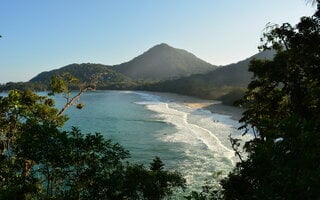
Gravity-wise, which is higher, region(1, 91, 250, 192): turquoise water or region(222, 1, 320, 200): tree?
region(222, 1, 320, 200): tree

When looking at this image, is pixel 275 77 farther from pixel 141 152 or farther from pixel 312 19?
pixel 141 152

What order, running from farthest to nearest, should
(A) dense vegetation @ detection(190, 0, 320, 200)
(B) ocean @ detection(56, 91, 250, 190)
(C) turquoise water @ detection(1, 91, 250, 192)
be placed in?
(C) turquoise water @ detection(1, 91, 250, 192) < (B) ocean @ detection(56, 91, 250, 190) < (A) dense vegetation @ detection(190, 0, 320, 200)

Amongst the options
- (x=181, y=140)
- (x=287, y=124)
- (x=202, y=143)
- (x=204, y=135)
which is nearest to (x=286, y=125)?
(x=287, y=124)

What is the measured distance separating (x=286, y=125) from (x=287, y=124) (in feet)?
0.11

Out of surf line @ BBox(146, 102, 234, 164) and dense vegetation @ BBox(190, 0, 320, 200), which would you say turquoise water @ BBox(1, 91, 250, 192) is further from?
dense vegetation @ BBox(190, 0, 320, 200)

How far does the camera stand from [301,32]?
66.5 ft

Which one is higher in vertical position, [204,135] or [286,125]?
[286,125]

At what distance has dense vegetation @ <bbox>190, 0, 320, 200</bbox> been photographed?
8641mm

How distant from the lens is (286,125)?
9.10 m

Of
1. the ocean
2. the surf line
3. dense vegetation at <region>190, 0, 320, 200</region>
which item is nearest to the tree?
dense vegetation at <region>190, 0, 320, 200</region>

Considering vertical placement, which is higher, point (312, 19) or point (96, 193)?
point (312, 19)

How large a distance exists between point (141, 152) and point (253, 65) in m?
31.7

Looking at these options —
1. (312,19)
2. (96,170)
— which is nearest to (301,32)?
(312,19)

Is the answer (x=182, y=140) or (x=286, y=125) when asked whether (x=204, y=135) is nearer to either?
(x=182, y=140)
